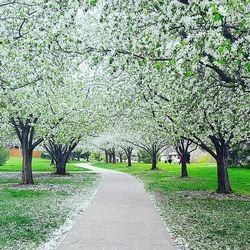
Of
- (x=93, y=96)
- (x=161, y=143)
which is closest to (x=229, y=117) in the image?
(x=93, y=96)

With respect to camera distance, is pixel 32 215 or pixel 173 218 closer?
pixel 173 218

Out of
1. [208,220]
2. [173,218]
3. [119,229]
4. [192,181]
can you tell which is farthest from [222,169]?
[119,229]

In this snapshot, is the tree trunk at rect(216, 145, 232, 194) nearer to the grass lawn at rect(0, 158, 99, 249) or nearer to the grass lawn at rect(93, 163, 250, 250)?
the grass lawn at rect(93, 163, 250, 250)

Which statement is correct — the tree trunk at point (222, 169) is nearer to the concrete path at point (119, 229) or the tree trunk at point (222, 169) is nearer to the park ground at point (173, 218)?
the park ground at point (173, 218)

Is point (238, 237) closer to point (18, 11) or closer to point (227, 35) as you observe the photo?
point (227, 35)

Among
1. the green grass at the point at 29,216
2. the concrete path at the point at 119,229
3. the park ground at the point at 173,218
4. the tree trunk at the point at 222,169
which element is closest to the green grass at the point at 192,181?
the tree trunk at the point at 222,169

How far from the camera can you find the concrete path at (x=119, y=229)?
8664mm

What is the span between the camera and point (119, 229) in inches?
414

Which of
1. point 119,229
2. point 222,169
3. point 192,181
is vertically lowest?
point 119,229

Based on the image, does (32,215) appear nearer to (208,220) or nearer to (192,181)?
(208,220)

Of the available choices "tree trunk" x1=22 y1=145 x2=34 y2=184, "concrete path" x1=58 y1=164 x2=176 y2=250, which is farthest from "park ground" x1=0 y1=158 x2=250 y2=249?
"tree trunk" x1=22 y1=145 x2=34 y2=184

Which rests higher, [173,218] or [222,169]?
[222,169]

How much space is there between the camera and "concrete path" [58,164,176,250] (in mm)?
8664

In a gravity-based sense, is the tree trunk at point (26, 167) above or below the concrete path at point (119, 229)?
above
